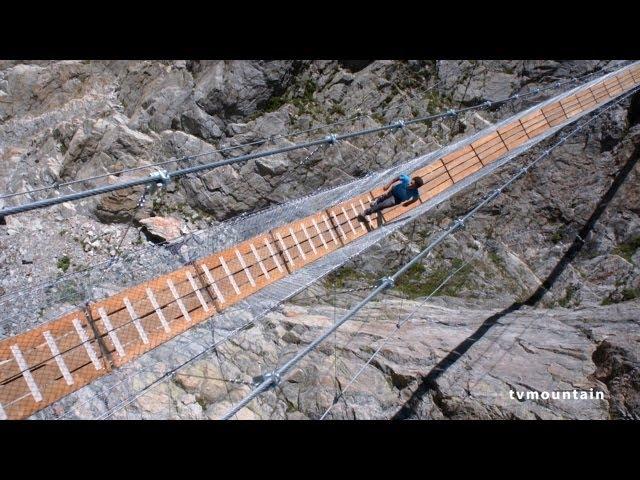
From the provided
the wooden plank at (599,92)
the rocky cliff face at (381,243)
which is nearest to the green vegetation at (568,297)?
the rocky cliff face at (381,243)

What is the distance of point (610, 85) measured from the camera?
29.7 ft

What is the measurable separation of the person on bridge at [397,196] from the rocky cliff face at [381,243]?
1552mm

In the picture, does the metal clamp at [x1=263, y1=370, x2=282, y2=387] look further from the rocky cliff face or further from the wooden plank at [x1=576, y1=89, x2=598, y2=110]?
the wooden plank at [x1=576, y1=89, x2=598, y2=110]

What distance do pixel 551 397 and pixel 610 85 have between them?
8311mm

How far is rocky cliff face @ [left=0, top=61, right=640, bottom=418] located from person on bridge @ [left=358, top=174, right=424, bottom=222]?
1552 millimetres

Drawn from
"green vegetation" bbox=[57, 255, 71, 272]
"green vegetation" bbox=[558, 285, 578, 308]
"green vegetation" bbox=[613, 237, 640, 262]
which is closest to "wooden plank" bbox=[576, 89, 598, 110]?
"green vegetation" bbox=[613, 237, 640, 262]

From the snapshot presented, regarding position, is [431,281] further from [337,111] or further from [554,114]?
[554,114]

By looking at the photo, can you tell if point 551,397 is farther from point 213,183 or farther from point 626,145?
point 213,183

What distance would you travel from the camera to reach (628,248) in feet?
23.0

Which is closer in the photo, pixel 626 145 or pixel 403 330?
pixel 403 330

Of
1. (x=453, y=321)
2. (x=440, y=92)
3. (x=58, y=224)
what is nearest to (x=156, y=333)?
(x=453, y=321)

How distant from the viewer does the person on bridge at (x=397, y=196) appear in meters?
6.41

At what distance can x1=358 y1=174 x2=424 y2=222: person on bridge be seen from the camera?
641 centimetres

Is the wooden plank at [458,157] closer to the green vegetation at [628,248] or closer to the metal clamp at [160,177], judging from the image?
the green vegetation at [628,248]
